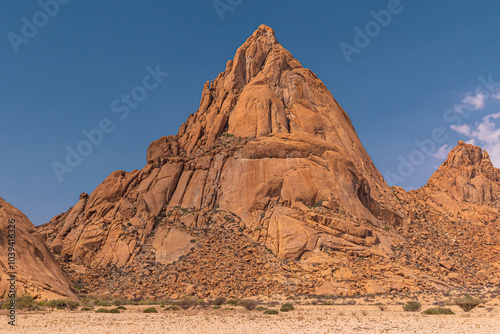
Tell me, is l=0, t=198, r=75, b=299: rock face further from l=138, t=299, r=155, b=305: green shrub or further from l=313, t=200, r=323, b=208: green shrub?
Result: l=313, t=200, r=323, b=208: green shrub

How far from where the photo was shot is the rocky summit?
1810 inches

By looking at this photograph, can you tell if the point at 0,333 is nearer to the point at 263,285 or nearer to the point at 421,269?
the point at 263,285

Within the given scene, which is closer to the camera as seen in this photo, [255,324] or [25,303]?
[255,324]

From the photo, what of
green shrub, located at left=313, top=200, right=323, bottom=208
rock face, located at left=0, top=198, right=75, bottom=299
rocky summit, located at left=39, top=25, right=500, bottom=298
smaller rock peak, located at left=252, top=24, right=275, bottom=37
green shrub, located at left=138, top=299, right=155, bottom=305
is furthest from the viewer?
smaller rock peak, located at left=252, top=24, right=275, bottom=37

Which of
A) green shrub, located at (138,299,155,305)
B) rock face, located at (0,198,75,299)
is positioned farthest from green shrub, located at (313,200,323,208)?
rock face, located at (0,198,75,299)

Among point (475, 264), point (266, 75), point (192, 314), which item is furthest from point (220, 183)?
point (475, 264)

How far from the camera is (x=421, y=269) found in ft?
160

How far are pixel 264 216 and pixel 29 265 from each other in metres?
27.1

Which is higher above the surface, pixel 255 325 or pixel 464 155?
pixel 464 155

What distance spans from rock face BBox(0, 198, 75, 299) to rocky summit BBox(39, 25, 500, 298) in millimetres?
8017

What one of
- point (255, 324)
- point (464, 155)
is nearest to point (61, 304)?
point (255, 324)

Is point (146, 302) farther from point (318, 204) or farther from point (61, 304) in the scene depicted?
point (318, 204)

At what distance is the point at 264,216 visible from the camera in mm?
53844

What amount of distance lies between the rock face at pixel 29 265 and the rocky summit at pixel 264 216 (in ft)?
26.3
